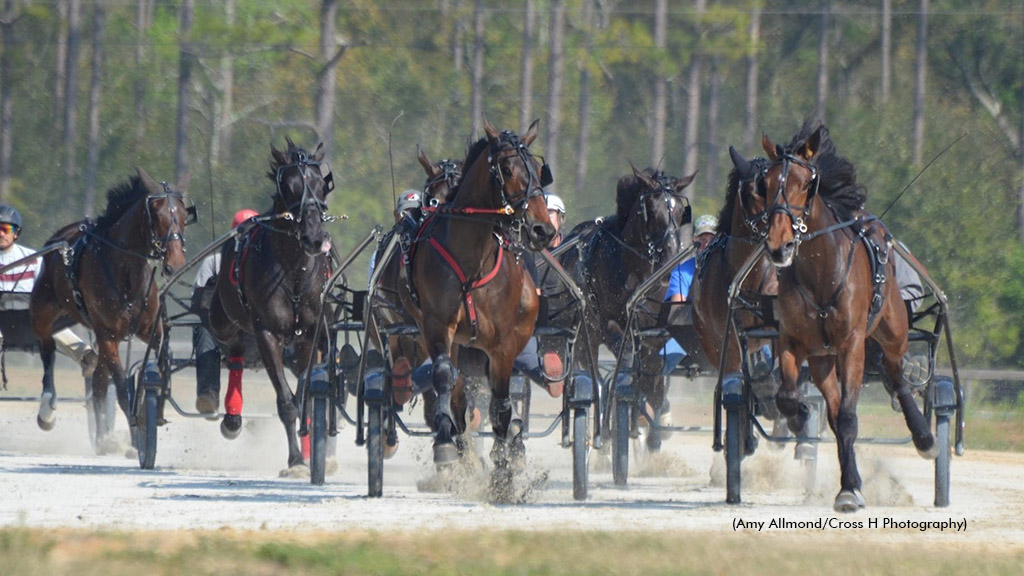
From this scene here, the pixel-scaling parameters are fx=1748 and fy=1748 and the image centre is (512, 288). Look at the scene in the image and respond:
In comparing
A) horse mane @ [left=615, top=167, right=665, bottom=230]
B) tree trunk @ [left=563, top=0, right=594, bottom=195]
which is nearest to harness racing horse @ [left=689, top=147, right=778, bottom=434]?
horse mane @ [left=615, top=167, right=665, bottom=230]

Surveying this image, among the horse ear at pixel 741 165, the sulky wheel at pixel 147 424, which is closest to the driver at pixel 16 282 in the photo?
the sulky wheel at pixel 147 424

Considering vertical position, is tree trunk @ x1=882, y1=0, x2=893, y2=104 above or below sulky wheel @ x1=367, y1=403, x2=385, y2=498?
above

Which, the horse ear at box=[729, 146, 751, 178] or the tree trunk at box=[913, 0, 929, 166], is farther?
the tree trunk at box=[913, 0, 929, 166]

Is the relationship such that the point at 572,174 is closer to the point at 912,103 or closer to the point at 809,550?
the point at 912,103

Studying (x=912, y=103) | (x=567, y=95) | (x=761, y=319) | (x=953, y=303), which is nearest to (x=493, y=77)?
(x=567, y=95)

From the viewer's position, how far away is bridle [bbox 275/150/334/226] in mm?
12055

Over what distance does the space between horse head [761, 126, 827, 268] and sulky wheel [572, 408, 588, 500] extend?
174cm

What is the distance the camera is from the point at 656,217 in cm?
1307

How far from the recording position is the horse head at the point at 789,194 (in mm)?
9516

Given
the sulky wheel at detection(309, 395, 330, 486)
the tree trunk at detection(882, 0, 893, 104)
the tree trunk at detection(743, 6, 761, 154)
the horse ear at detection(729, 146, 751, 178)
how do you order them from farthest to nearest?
the tree trunk at detection(882, 0, 893, 104)
the tree trunk at detection(743, 6, 761, 154)
the sulky wheel at detection(309, 395, 330, 486)
the horse ear at detection(729, 146, 751, 178)

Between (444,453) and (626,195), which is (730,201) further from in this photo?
(444,453)

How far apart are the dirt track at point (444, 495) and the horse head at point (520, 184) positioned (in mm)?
1609

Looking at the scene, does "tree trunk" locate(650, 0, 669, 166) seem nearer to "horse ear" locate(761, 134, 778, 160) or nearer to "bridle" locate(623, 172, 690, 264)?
"bridle" locate(623, 172, 690, 264)

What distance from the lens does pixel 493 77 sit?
4419 centimetres
